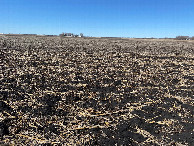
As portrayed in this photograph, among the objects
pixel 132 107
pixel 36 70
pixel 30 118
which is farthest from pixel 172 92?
pixel 36 70

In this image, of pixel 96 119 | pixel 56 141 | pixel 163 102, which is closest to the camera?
pixel 56 141

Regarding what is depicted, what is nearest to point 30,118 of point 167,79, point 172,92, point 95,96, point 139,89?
point 95,96

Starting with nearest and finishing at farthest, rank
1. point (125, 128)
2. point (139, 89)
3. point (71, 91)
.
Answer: point (125, 128)
point (71, 91)
point (139, 89)

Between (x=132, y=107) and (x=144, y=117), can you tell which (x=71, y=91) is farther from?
(x=144, y=117)

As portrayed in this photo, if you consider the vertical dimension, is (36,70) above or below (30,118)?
above

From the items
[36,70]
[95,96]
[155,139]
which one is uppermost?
[36,70]

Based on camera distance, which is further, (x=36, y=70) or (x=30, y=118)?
(x=36, y=70)

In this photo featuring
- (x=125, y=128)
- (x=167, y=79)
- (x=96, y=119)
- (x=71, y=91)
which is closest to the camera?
(x=125, y=128)

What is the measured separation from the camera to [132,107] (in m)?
5.56

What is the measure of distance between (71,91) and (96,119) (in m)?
2.06

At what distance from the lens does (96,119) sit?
4.82 meters

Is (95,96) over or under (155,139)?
over

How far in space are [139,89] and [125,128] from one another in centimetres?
288

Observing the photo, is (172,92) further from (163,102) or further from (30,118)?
(30,118)
